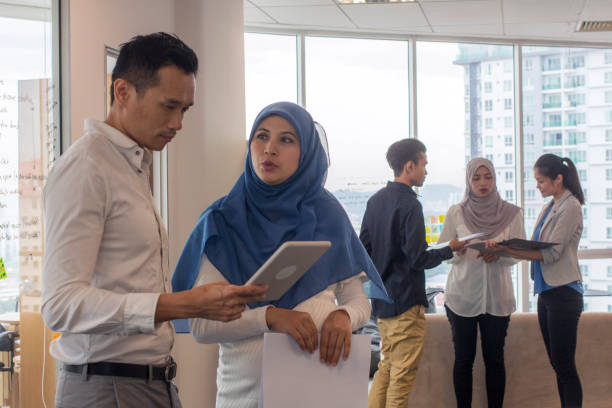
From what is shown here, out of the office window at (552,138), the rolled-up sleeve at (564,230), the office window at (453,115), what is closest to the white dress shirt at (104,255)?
the rolled-up sleeve at (564,230)

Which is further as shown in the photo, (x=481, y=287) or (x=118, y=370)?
(x=481, y=287)

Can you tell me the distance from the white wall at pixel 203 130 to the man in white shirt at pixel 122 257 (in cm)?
189

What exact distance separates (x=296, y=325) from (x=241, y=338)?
16cm

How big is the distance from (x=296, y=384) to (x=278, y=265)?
364mm

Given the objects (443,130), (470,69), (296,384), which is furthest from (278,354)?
(470,69)

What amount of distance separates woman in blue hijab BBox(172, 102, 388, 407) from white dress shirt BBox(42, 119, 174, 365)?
0.19 m

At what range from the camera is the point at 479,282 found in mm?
3555

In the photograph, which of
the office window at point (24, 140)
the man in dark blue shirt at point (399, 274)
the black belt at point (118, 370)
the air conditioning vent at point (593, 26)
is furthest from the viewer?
the air conditioning vent at point (593, 26)

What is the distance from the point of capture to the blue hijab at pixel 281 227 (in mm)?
1523

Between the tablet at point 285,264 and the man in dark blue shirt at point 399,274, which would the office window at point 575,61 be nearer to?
the man in dark blue shirt at point 399,274

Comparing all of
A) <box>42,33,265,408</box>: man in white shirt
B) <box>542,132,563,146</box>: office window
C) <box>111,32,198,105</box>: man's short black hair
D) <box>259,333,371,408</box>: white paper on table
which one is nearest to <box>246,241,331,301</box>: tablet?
<box>42,33,265,408</box>: man in white shirt

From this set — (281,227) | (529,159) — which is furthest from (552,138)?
(281,227)

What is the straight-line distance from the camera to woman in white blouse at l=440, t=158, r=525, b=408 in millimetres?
3521

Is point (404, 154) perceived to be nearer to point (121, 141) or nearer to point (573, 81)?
point (121, 141)
